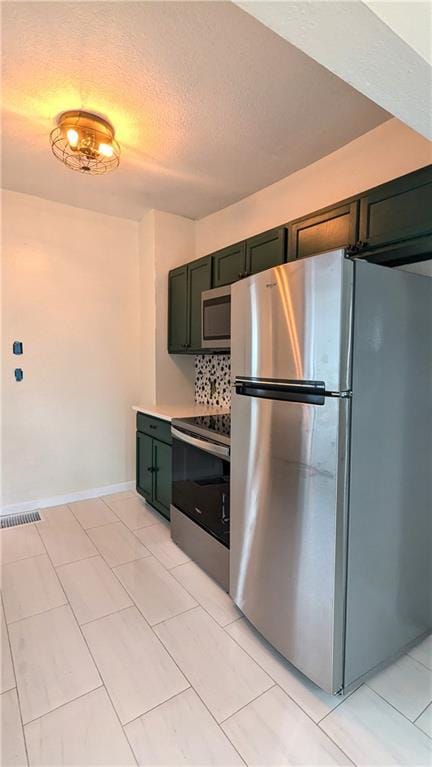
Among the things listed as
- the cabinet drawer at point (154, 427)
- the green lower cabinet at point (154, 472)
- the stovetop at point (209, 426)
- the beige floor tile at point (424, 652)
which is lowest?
the beige floor tile at point (424, 652)

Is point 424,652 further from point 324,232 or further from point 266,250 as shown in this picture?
point 266,250

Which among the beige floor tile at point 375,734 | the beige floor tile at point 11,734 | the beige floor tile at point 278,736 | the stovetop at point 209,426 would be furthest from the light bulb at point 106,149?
the beige floor tile at point 375,734

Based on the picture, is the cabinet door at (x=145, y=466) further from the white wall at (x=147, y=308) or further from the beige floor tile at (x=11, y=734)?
the beige floor tile at (x=11, y=734)

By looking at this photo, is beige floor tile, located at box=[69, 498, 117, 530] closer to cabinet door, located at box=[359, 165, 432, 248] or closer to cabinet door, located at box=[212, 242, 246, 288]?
cabinet door, located at box=[212, 242, 246, 288]

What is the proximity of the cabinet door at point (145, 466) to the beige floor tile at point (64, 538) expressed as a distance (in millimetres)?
580

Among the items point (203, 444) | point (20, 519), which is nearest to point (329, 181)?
point (203, 444)

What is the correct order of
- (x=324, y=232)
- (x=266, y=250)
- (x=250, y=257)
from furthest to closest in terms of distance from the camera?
(x=250, y=257), (x=266, y=250), (x=324, y=232)

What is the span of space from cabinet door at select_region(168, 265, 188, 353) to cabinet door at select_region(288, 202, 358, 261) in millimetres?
1181

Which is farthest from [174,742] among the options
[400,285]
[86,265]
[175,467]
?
[86,265]

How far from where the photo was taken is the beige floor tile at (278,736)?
120 centimetres

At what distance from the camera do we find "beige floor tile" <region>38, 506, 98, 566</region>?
95.6 inches

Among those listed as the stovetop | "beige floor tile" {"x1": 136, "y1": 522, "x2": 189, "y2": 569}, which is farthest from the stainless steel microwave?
"beige floor tile" {"x1": 136, "y1": 522, "x2": 189, "y2": 569}

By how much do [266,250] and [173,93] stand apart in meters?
0.93

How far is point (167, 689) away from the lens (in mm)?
1450
